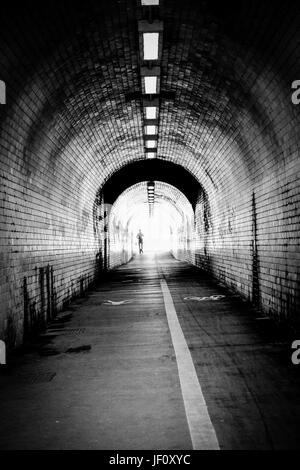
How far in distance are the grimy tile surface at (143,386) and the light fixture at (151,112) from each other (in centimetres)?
576

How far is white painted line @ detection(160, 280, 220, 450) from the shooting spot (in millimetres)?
3949

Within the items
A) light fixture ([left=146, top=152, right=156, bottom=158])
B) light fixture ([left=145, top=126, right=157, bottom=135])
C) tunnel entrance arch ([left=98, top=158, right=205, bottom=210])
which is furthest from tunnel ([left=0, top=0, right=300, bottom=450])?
tunnel entrance arch ([left=98, top=158, right=205, bottom=210])

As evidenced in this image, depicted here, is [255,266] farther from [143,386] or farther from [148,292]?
[143,386]

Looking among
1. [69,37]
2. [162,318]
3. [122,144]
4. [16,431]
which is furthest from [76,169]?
[16,431]

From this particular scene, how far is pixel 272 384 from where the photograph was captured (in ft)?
18.0

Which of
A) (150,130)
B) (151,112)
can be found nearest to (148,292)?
(150,130)

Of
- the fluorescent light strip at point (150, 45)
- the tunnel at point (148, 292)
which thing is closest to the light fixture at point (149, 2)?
the tunnel at point (148, 292)

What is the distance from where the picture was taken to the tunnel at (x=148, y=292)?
4738mm

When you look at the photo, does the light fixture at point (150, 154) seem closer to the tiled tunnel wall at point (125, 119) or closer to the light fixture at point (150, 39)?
the tiled tunnel wall at point (125, 119)

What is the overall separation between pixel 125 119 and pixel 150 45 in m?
5.38

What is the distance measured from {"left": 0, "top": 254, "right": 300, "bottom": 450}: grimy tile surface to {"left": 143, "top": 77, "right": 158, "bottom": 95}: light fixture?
495cm

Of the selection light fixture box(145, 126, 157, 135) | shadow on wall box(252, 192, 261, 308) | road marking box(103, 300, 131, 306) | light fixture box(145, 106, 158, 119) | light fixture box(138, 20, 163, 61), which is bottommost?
road marking box(103, 300, 131, 306)

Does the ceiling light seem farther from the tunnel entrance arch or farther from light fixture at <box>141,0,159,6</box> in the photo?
the tunnel entrance arch
